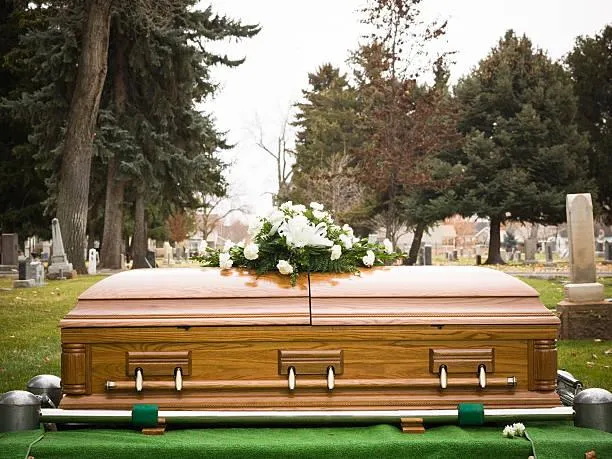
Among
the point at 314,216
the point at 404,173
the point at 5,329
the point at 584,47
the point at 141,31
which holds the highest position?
the point at 584,47

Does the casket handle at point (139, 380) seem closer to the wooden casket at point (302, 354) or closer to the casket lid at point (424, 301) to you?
the wooden casket at point (302, 354)

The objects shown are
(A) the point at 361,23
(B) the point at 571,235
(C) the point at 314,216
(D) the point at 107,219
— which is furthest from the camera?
(D) the point at 107,219

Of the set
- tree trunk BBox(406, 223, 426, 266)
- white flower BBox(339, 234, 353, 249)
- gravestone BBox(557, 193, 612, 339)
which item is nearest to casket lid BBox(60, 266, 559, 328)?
white flower BBox(339, 234, 353, 249)

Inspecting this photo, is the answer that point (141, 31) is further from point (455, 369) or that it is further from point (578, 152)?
point (455, 369)

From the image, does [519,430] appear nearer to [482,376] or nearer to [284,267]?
[482,376]

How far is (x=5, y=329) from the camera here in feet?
30.7

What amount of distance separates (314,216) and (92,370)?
5.22 ft

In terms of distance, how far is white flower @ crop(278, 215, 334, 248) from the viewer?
378 cm

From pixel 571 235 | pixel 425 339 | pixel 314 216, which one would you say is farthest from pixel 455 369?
pixel 571 235

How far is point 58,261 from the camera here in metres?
18.6

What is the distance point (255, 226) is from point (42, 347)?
465 centimetres

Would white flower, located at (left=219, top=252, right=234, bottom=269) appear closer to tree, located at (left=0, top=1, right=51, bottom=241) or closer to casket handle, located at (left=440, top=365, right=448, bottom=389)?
casket handle, located at (left=440, top=365, right=448, bottom=389)

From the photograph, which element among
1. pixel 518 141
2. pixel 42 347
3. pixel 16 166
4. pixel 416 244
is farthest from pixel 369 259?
pixel 416 244

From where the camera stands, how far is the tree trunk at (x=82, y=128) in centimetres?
1798
